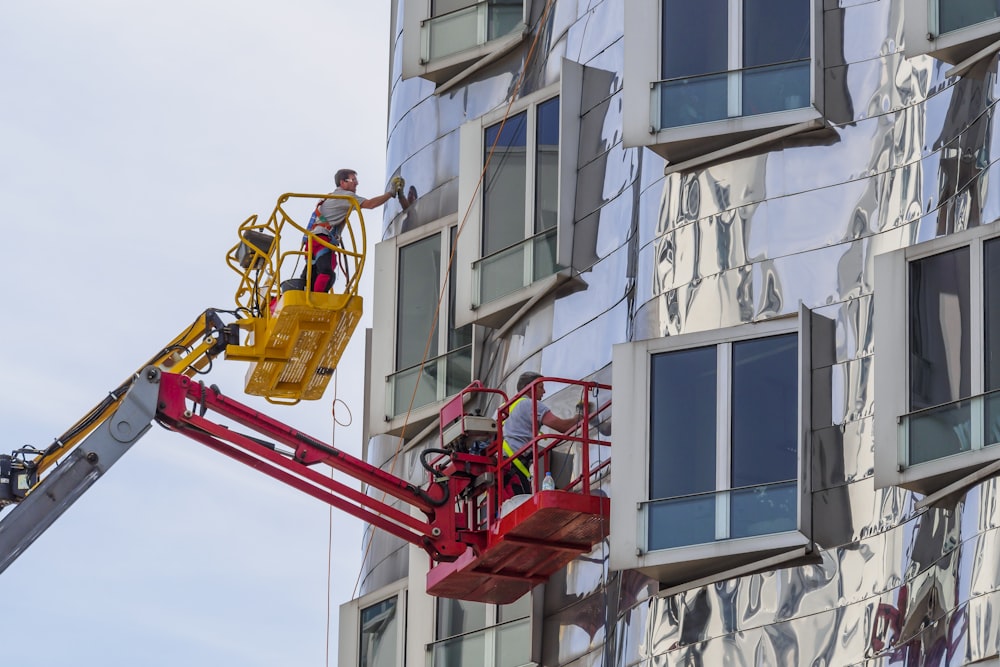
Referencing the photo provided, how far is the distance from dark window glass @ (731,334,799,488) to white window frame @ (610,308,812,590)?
0.16 meters

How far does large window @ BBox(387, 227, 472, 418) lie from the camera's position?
87.8 ft

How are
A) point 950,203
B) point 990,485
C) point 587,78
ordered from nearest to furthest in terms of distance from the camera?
point 990,485, point 950,203, point 587,78

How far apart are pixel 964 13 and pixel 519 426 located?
21.7 feet

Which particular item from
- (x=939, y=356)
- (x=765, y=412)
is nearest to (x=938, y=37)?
(x=939, y=356)

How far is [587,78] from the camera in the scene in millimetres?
24375

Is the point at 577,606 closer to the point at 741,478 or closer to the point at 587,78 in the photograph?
the point at 741,478

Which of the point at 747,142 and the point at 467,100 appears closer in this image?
the point at 747,142

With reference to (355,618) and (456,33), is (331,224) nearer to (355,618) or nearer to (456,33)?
(456,33)

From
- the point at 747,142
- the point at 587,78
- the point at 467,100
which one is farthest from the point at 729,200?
the point at 467,100

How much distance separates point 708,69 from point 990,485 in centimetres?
607

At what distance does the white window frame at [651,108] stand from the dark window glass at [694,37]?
0.11m

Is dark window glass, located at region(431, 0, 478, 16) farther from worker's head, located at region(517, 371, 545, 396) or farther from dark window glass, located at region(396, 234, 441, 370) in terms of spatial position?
worker's head, located at region(517, 371, 545, 396)

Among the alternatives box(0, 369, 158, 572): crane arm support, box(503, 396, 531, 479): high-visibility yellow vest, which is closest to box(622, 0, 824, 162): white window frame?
box(503, 396, 531, 479): high-visibility yellow vest

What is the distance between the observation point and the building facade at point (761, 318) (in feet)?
60.5
